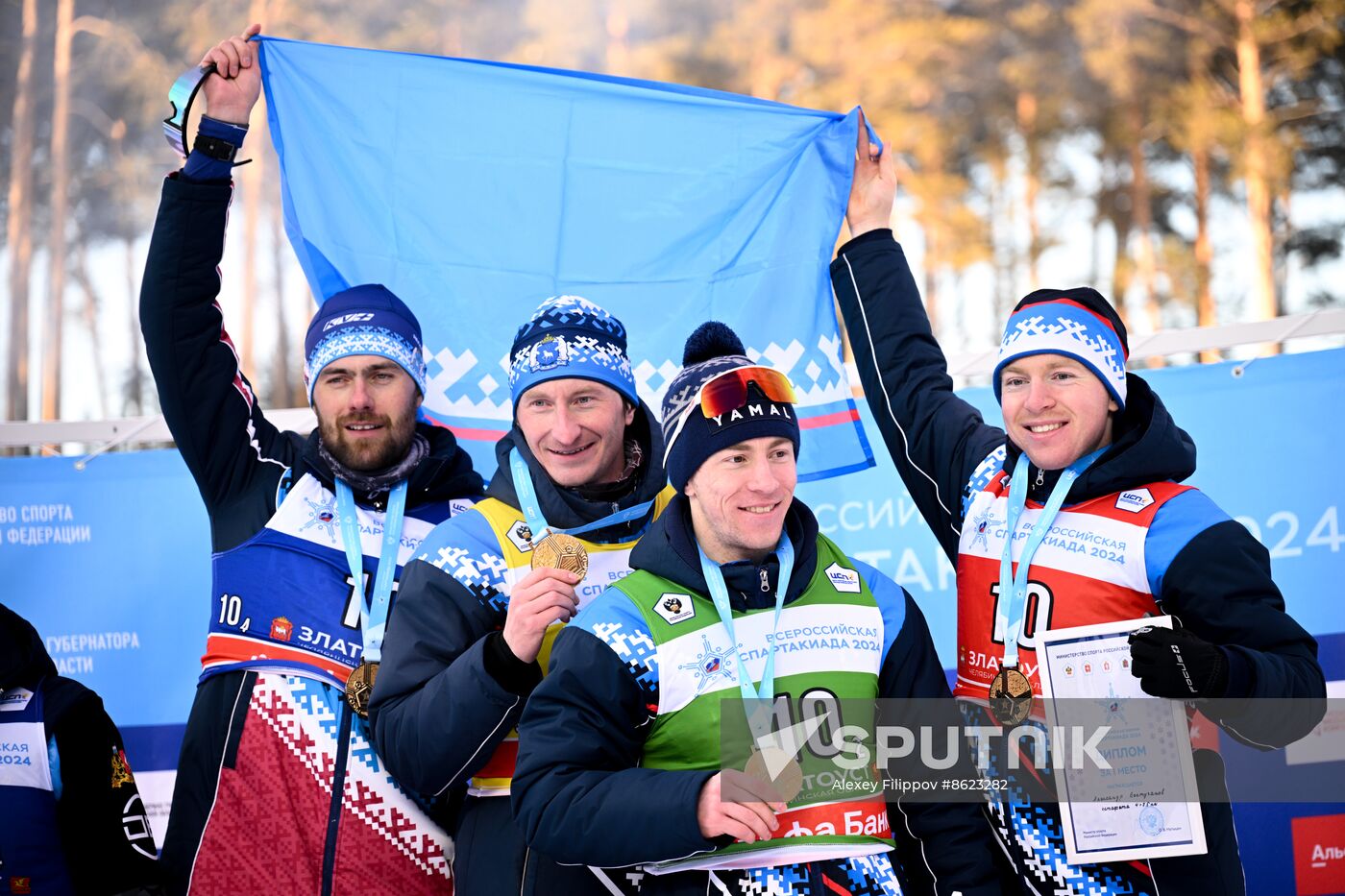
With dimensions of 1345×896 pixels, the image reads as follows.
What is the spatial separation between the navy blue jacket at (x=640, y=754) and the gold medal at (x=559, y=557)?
151 mm

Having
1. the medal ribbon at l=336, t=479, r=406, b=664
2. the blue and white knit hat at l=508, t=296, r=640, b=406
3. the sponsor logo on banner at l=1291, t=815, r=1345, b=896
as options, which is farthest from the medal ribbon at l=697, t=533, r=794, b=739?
the sponsor logo on banner at l=1291, t=815, r=1345, b=896

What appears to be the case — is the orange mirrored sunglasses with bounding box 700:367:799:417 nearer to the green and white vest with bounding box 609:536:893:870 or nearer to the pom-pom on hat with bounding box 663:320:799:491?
the pom-pom on hat with bounding box 663:320:799:491

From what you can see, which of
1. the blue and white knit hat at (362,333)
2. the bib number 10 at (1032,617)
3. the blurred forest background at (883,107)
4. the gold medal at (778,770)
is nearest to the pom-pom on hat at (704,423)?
the gold medal at (778,770)

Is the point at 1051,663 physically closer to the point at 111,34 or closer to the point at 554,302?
the point at 554,302

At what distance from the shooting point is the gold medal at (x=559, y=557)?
2.95 metres

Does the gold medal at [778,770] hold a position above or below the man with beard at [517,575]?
below

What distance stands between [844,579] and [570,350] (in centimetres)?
89

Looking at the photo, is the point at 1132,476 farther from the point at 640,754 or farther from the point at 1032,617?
the point at 640,754

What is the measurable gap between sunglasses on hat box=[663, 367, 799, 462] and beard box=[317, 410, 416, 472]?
0.96 metres

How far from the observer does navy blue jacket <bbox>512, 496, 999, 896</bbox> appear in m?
2.50

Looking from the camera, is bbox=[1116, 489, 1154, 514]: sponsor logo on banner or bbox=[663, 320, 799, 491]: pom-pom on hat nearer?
→ bbox=[663, 320, 799, 491]: pom-pom on hat

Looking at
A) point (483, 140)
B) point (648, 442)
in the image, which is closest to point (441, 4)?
point (483, 140)

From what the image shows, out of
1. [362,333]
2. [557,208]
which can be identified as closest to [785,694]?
[362,333]

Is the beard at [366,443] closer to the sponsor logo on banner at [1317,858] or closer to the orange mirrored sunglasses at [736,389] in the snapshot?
the orange mirrored sunglasses at [736,389]
